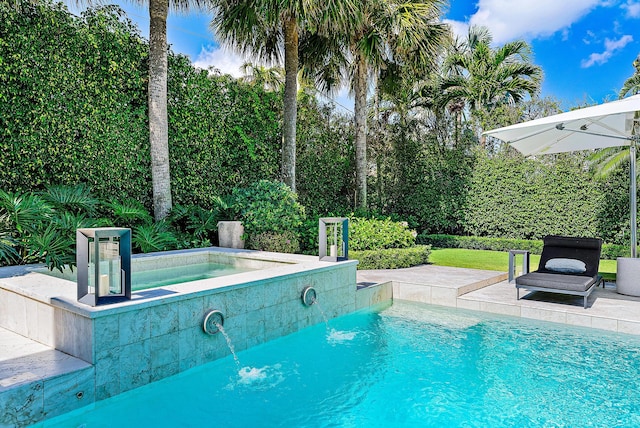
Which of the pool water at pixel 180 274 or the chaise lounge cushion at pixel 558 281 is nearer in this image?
the chaise lounge cushion at pixel 558 281

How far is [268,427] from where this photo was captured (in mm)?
3598

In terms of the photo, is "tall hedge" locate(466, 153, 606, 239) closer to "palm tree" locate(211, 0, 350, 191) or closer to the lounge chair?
the lounge chair

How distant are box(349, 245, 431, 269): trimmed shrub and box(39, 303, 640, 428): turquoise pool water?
3.23 metres

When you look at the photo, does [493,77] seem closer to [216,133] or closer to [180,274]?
[216,133]

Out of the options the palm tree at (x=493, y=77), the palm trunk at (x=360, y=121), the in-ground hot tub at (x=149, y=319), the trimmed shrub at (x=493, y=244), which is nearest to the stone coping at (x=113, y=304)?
the in-ground hot tub at (x=149, y=319)

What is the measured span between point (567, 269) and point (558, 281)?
820 mm

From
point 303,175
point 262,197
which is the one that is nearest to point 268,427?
point 262,197

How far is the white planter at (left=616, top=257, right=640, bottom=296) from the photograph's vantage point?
715 cm

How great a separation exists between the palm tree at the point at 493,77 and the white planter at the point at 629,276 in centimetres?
1179

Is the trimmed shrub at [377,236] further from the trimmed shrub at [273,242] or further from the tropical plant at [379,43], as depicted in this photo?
the tropical plant at [379,43]

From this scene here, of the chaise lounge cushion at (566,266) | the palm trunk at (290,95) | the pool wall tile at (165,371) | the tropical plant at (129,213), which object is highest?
the palm trunk at (290,95)

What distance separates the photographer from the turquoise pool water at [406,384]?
12.3ft

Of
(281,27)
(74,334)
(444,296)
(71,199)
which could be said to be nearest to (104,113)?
(71,199)

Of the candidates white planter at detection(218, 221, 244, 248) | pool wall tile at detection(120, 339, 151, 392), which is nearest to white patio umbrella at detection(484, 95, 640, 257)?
white planter at detection(218, 221, 244, 248)
